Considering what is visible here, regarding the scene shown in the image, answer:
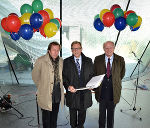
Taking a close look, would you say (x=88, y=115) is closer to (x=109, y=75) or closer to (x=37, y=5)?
(x=109, y=75)

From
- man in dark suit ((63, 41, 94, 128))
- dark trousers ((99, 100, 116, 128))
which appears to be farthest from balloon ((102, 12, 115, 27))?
dark trousers ((99, 100, 116, 128))

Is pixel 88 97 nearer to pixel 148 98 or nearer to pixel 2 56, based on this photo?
pixel 148 98

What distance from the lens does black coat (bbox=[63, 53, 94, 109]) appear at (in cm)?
200

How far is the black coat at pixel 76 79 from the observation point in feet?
6.58

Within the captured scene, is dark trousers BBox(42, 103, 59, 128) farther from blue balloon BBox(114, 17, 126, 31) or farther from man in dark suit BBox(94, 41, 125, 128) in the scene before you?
blue balloon BBox(114, 17, 126, 31)

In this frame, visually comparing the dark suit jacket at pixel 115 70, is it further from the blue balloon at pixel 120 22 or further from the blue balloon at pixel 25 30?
the blue balloon at pixel 25 30

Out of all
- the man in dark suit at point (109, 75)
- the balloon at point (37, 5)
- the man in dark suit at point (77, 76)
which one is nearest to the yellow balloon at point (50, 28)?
the balloon at point (37, 5)

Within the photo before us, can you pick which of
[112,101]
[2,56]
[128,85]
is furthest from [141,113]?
[2,56]

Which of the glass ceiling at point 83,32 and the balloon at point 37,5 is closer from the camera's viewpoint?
the balloon at point 37,5

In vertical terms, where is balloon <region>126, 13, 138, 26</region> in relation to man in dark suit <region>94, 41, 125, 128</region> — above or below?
above

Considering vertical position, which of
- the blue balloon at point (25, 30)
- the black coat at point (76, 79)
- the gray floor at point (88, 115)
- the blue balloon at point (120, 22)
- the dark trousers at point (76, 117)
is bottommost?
the gray floor at point (88, 115)

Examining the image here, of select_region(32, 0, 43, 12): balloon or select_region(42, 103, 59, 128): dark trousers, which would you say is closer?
select_region(42, 103, 59, 128): dark trousers

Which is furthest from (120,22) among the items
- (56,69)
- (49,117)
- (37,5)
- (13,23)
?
(49,117)

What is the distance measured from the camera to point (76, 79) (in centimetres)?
200
